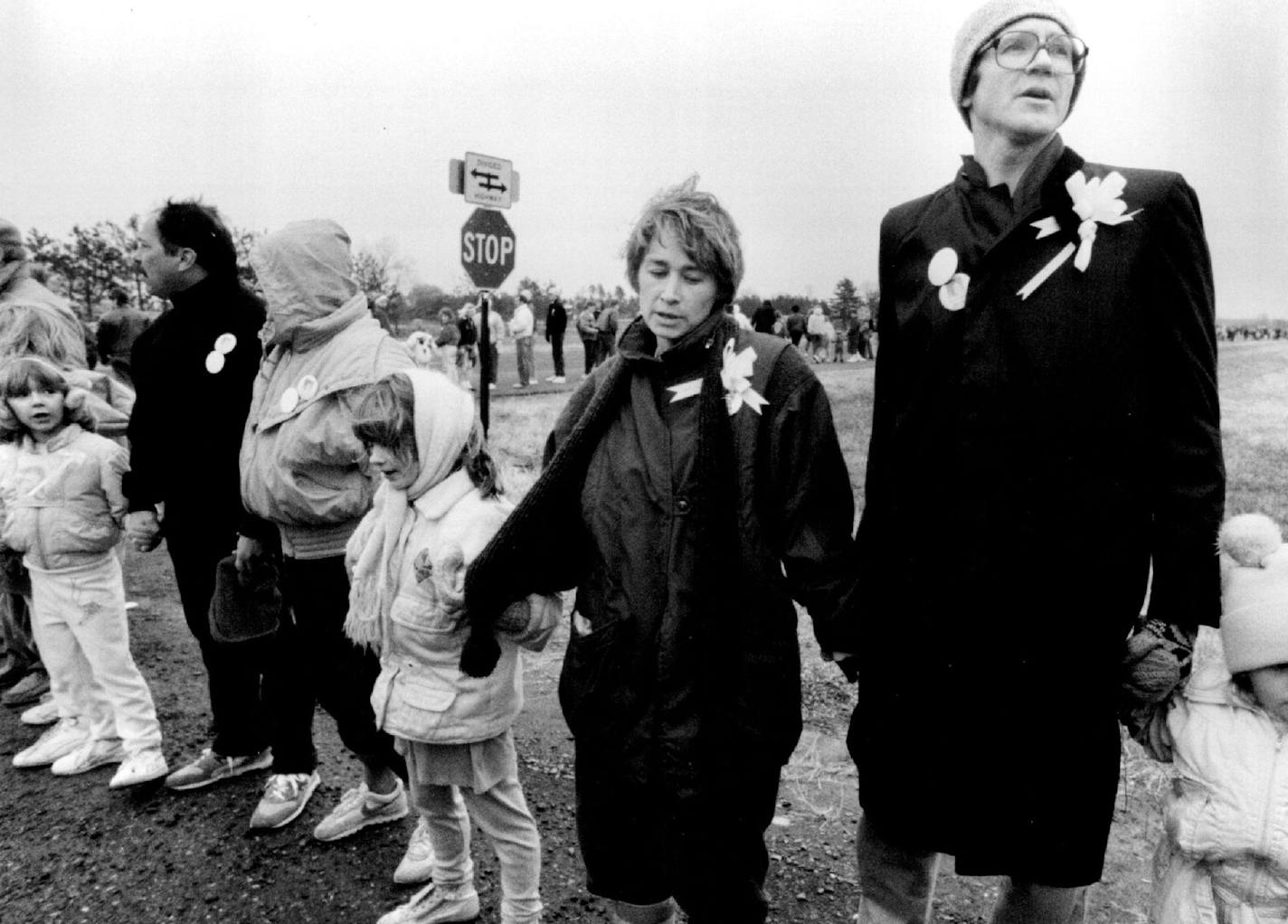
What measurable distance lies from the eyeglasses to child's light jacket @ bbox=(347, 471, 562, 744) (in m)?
1.63

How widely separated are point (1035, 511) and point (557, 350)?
58.0ft

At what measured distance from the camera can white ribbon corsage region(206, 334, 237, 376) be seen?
10.8 feet

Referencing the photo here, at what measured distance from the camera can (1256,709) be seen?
189 centimetres

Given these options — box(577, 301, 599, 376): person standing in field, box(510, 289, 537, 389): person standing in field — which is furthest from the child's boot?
box(577, 301, 599, 376): person standing in field

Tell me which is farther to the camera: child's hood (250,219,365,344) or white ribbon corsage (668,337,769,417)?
child's hood (250,219,365,344)

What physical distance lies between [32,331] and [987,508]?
398cm

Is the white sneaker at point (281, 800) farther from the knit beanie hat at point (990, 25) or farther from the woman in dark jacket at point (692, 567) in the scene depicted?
the knit beanie hat at point (990, 25)

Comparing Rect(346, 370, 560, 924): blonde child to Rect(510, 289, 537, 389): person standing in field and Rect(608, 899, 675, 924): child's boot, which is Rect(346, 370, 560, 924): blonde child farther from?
Rect(510, 289, 537, 389): person standing in field

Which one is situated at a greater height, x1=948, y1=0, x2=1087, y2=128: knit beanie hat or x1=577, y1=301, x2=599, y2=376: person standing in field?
x1=948, y1=0, x2=1087, y2=128: knit beanie hat

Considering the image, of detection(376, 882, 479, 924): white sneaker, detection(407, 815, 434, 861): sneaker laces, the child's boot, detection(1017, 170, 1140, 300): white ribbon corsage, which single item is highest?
detection(1017, 170, 1140, 300): white ribbon corsage

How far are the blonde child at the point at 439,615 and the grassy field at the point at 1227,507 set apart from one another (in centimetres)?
122

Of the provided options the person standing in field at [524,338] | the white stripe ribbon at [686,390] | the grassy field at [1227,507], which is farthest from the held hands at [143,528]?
the person standing in field at [524,338]

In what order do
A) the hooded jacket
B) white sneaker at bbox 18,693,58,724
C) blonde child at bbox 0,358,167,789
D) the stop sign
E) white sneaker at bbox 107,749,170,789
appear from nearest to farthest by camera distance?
the hooded jacket < white sneaker at bbox 107,749,170,789 < blonde child at bbox 0,358,167,789 < white sneaker at bbox 18,693,58,724 < the stop sign

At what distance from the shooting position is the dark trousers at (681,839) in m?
2.06
